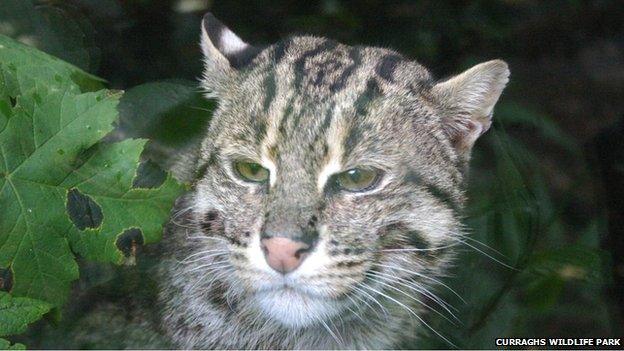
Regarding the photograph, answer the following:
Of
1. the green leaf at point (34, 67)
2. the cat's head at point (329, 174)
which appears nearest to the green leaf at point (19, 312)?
the cat's head at point (329, 174)

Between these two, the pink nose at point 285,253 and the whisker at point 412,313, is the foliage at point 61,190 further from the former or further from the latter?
the whisker at point 412,313

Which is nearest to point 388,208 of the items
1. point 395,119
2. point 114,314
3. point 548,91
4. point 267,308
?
point 395,119

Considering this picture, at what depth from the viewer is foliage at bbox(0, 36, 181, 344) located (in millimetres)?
3836

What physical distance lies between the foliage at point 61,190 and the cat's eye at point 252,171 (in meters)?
0.33

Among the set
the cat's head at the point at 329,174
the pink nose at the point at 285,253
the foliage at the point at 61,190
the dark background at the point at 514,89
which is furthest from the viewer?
the dark background at the point at 514,89

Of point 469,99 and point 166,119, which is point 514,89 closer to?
point 469,99

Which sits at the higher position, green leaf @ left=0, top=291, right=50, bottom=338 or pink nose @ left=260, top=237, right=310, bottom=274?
pink nose @ left=260, top=237, right=310, bottom=274

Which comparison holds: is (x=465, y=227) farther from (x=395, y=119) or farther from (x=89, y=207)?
(x=89, y=207)

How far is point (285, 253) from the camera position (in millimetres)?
3539

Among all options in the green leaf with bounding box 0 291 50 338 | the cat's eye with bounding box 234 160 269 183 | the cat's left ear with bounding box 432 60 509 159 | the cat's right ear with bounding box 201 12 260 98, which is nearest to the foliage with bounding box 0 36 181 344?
the green leaf with bounding box 0 291 50 338

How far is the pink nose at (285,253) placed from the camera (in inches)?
139

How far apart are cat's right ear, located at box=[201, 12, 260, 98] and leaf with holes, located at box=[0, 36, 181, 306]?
0.52 metres

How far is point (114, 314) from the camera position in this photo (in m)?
4.44

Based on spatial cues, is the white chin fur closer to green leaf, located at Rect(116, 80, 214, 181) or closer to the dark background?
green leaf, located at Rect(116, 80, 214, 181)
